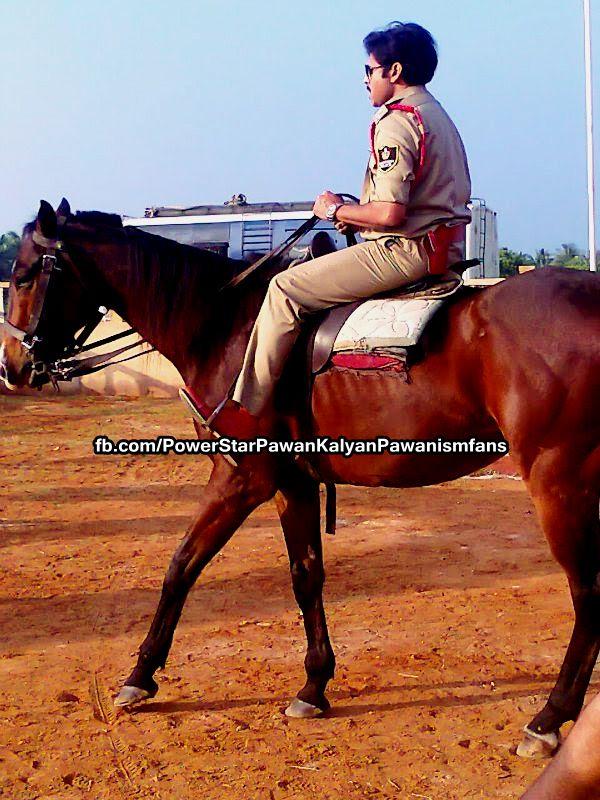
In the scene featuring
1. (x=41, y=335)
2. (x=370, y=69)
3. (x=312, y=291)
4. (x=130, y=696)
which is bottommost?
(x=130, y=696)

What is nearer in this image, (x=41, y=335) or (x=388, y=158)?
(x=388, y=158)

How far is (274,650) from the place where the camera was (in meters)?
5.33

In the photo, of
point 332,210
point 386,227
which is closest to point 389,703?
point 386,227

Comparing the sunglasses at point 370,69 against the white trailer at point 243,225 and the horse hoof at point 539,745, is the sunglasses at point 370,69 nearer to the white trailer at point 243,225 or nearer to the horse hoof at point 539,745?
the horse hoof at point 539,745

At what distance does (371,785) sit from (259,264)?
2495 mm

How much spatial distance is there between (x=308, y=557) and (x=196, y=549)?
643mm

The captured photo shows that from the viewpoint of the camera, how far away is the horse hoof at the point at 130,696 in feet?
14.7

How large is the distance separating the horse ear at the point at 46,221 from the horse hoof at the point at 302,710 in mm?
2610

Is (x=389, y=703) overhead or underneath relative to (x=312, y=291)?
underneath

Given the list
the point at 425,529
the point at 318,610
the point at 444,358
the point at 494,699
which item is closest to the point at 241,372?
the point at 444,358

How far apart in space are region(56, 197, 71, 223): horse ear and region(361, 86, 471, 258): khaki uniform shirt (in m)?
1.63

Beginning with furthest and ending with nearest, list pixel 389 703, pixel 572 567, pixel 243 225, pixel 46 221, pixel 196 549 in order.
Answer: pixel 243 225, pixel 46 221, pixel 389 703, pixel 196 549, pixel 572 567

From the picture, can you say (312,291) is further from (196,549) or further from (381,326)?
(196,549)

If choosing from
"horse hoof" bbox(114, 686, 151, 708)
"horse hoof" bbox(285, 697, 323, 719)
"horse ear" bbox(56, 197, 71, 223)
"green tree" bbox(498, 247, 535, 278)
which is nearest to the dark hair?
"horse ear" bbox(56, 197, 71, 223)
